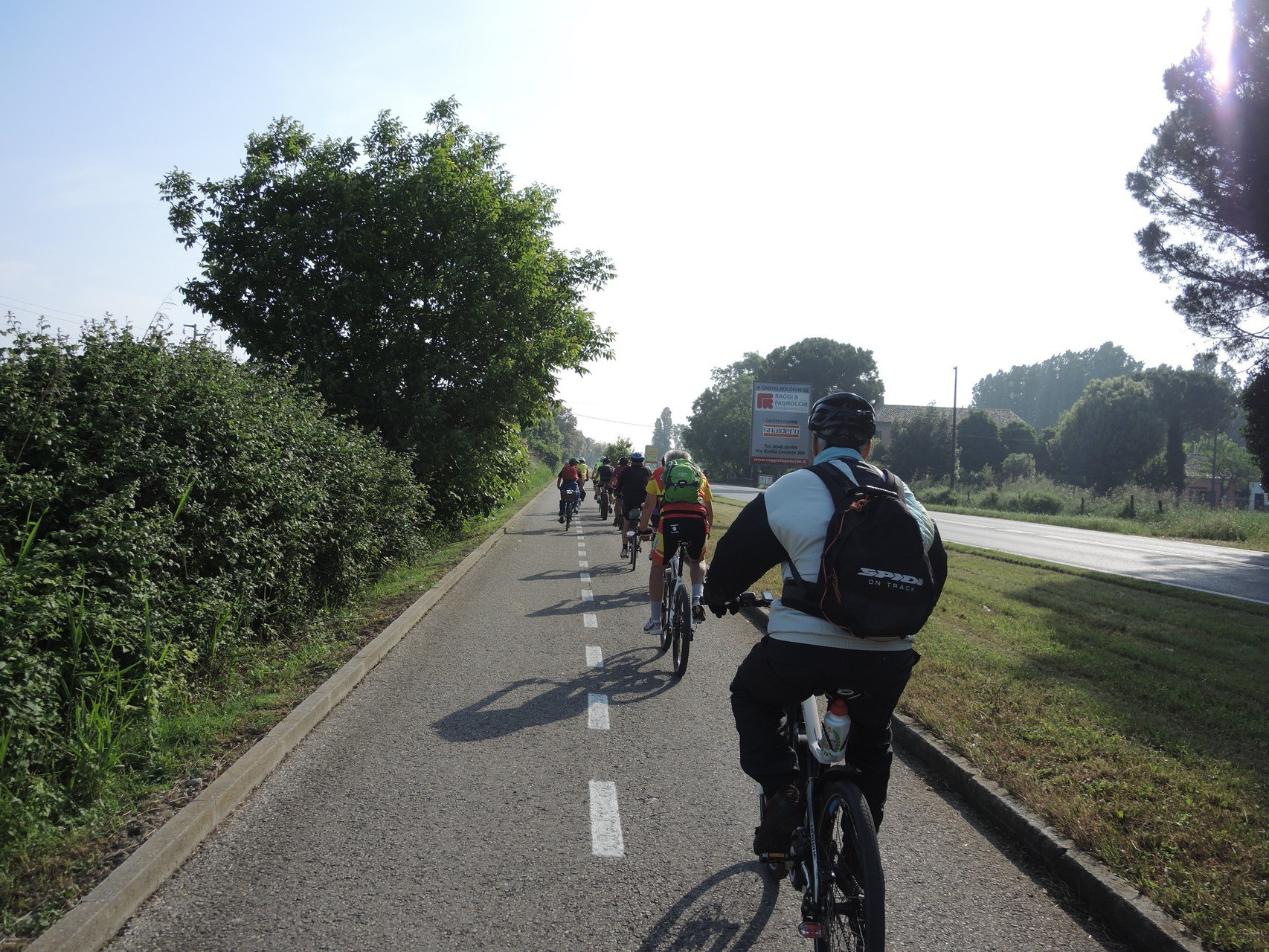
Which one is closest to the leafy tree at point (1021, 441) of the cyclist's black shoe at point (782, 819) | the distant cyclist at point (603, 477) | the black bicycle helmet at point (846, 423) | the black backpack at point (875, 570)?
the distant cyclist at point (603, 477)

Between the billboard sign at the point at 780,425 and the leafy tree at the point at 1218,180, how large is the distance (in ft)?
35.4

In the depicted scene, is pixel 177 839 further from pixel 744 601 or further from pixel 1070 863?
pixel 1070 863

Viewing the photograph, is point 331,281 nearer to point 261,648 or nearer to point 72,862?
point 261,648

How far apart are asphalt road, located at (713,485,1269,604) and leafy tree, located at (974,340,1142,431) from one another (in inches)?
5553

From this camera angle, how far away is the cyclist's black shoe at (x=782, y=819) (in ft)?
10.2

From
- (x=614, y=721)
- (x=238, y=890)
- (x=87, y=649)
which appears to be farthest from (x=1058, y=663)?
(x=87, y=649)

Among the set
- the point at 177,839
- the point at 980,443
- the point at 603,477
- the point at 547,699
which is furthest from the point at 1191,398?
the point at 177,839

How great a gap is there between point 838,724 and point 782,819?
1.43 feet

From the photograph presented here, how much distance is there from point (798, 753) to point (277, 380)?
25.1 ft

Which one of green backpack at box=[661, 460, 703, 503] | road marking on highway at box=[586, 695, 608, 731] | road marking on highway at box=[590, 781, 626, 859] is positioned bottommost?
road marking on highway at box=[590, 781, 626, 859]

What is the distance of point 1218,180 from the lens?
23484mm

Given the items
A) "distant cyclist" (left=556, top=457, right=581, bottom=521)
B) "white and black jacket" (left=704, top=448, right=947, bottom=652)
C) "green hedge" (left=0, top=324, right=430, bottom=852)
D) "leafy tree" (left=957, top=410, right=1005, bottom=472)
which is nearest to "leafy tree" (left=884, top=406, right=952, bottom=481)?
"leafy tree" (left=957, top=410, right=1005, bottom=472)

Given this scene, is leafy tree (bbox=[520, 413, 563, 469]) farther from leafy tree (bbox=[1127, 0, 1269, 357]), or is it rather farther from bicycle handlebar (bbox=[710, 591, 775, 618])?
bicycle handlebar (bbox=[710, 591, 775, 618])

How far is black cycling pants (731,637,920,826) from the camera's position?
293 cm
